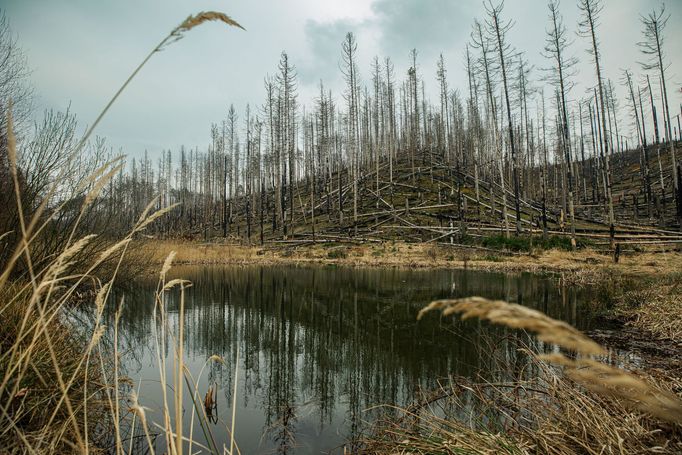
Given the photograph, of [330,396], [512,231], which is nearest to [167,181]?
[512,231]

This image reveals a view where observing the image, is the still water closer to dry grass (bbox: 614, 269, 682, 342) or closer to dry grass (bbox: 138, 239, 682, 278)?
dry grass (bbox: 614, 269, 682, 342)

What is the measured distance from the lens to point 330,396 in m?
4.43

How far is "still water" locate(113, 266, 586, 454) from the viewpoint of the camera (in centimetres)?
379

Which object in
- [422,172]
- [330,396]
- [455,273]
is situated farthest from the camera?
[422,172]

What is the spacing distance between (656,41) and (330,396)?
35893mm

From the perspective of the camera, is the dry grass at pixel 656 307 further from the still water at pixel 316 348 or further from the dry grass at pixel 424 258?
the dry grass at pixel 424 258

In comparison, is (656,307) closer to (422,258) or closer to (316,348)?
(316,348)

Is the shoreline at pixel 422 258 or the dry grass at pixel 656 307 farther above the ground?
the shoreline at pixel 422 258

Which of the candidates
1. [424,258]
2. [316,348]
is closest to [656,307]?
[316,348]

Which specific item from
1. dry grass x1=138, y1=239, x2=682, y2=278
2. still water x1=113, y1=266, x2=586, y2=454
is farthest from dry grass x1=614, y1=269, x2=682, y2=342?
dry grass x1=138, y1=239, x2=682, y2=278

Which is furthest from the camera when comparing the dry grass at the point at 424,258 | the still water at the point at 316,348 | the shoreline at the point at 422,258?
the shoreline at the point at 422,258

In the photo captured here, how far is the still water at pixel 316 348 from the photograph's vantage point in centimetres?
379

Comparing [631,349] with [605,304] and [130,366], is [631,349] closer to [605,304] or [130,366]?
[605,304]

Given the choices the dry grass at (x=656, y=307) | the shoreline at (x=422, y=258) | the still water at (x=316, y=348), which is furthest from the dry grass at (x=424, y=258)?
the still water at (x=316, y=348)
